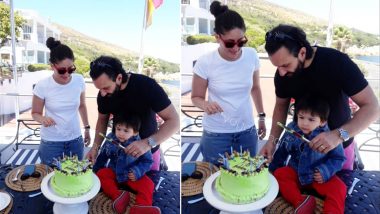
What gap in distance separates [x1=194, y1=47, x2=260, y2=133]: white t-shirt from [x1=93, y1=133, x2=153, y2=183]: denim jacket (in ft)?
0.89

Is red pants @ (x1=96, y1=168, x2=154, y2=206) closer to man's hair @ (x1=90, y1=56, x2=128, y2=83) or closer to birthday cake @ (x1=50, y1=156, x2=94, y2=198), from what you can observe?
birthday cake @ (x1=50, y1=156, x2=94, y2=198)

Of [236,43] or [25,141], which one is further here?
[25,141]

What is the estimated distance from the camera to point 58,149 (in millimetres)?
1111

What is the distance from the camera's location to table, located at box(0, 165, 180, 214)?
107 cm

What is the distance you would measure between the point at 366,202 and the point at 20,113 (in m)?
1.05

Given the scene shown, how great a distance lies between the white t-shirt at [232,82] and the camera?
92 cm

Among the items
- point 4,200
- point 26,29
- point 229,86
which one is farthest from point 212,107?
point 4,200

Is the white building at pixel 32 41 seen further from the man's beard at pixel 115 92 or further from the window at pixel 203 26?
the window at pixel 203 26

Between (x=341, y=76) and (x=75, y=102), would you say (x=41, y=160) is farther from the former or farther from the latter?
(x=341, y=76)

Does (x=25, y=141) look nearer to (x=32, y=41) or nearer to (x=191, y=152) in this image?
(x=32, y=41)

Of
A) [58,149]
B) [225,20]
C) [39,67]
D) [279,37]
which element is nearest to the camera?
[279,37]

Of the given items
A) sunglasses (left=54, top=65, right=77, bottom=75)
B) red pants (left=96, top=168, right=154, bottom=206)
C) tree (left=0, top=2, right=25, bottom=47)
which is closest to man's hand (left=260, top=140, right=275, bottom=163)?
red pants (left=96, top=168, right=154, bottom=206)

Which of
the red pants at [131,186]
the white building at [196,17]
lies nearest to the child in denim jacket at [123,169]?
the red pants at [131,186]

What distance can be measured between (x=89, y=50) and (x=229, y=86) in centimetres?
43
